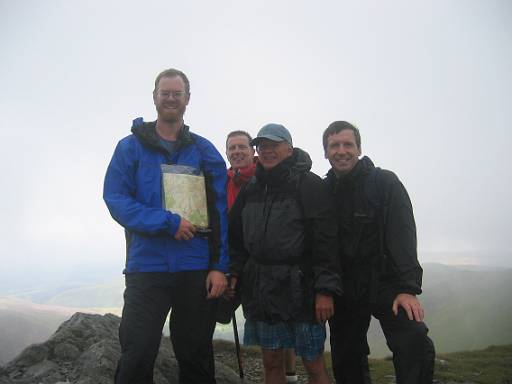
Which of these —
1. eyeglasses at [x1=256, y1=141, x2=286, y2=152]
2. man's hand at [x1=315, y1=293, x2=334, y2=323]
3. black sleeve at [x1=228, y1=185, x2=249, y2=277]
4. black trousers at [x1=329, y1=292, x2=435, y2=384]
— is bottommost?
black trousers at [x1=329, y1=292, x2=435, y2=384]

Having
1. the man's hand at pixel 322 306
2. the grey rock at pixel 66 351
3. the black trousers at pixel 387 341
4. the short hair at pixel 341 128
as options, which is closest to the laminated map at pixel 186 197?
the man's hand at pixel 322 306

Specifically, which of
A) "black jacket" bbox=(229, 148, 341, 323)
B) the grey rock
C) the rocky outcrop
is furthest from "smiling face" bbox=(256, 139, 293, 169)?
the grey rock

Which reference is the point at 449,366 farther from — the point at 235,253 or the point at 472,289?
the point at 472,289

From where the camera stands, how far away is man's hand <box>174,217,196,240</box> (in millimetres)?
4051

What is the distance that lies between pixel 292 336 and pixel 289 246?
120 cm

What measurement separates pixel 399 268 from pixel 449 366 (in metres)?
13.2

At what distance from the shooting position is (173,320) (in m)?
4.20

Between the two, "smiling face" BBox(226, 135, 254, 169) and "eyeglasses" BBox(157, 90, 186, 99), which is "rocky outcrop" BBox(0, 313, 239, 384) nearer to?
"smiling face" BBox(226, 135, 254, 169)

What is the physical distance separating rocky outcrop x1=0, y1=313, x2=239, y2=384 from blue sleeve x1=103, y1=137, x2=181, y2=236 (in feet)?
10.3

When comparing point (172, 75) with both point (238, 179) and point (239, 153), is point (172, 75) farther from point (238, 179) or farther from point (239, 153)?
point (238, 179)

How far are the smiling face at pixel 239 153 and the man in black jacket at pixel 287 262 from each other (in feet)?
7.98

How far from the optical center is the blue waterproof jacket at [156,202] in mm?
4040

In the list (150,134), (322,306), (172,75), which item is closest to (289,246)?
(322,306)

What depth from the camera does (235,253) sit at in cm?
523
